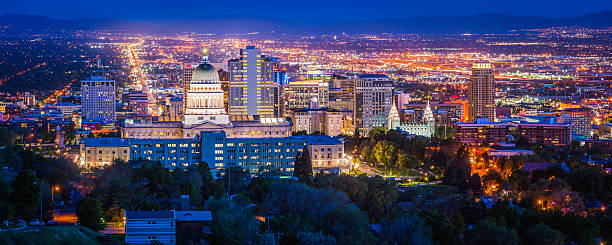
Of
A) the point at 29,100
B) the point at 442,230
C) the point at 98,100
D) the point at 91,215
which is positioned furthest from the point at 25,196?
the point at 29,100

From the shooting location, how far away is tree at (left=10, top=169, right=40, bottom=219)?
42375 millimetres

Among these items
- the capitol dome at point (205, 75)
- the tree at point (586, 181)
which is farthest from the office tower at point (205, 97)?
the tree at point (586, 181)

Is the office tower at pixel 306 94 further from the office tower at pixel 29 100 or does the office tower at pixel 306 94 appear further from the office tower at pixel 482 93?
the office tower at pixel 29 100

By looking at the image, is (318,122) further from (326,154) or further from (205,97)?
(326,154)

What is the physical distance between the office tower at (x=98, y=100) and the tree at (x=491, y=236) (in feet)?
251

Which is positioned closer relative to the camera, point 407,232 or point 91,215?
point 91,215

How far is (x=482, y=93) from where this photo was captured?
111 meters

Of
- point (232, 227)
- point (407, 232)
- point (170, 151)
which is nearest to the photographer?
point (232, 227)

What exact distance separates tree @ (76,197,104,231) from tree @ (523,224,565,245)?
17.6 meters

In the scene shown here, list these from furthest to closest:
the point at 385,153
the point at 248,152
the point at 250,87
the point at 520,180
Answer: the point at 250,87 → the point at 385,153 → the point at 248,152 → the point at 520,180

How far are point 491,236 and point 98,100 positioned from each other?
268 feet

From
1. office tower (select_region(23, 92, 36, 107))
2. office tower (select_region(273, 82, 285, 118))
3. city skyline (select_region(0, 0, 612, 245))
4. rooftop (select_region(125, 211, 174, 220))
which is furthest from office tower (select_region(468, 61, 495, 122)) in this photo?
rooftop (select_region(125, 211, 174, 220))

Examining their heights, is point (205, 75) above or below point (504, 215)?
above

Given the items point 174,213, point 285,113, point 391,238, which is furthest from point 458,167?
point 285,113
